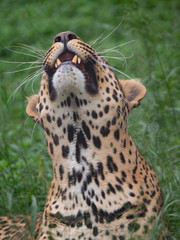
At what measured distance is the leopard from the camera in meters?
4.22

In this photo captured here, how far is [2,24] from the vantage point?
35.2 feet

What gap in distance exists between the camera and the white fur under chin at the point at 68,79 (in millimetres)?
4195

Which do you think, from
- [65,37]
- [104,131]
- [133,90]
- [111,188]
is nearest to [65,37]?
[65,37]

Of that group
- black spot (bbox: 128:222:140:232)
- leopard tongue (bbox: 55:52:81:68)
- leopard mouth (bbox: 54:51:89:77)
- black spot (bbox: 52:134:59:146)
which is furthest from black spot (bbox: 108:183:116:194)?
leopard tongue (bbox: 55:52:81:68)

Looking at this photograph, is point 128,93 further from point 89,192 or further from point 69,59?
point 89,192

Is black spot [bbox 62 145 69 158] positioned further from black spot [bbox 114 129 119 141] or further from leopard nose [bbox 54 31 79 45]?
leopard nose [bbox 54 31 79 45]

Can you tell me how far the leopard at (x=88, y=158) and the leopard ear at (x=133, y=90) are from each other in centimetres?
29

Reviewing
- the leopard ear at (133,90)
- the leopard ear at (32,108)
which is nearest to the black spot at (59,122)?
the leopard ear at (32,108)

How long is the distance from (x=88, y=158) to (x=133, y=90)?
2.80ft

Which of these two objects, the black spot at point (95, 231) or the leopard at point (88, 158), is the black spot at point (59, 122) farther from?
the black spot at point (95, 231)

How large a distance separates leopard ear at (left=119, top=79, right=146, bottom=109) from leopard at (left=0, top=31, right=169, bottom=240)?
290 mm

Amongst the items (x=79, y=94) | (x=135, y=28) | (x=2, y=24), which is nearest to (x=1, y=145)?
(x=135, y=28)

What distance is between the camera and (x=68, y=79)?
420 cm

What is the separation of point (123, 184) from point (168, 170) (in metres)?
1.13
